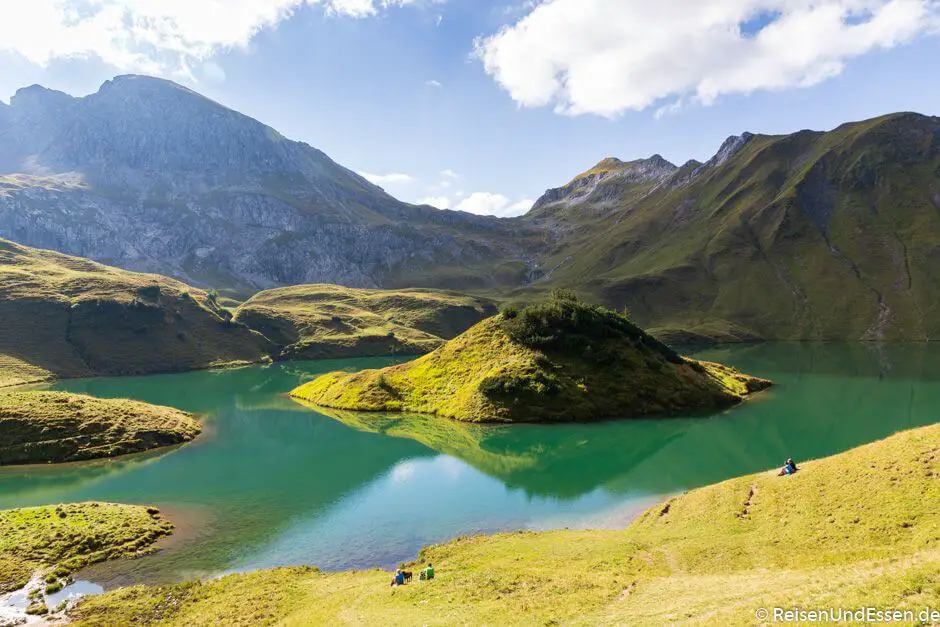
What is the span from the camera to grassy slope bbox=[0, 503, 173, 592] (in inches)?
1372

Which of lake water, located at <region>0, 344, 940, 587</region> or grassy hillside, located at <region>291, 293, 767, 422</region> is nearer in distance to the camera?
lake water, located at <region>0, 344, 940, 587</region>

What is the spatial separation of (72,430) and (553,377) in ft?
218

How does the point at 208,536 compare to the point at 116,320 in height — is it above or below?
below

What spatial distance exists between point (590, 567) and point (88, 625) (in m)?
27.1

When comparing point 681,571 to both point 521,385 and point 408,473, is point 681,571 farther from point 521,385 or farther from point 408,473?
point 521,385

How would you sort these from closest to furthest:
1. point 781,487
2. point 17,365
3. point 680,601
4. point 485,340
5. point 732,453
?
point 680,601
point 781,487
point 732,453
point 485,340
point 17,365

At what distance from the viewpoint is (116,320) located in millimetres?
188375

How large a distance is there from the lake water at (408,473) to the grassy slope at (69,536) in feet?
6.49

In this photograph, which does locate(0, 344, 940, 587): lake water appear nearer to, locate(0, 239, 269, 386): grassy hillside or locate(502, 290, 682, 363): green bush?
locate(502, 290, 682, 363): green bush

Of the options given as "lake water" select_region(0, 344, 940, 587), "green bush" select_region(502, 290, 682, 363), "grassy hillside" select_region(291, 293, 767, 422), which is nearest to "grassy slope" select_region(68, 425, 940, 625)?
"lake water" select_region(0, 344, 940, 587)

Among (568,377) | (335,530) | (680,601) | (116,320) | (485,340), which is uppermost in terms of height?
(116,320)

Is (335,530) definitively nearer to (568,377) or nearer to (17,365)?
(568,377)

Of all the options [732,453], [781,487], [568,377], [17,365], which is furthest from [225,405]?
[781,487]

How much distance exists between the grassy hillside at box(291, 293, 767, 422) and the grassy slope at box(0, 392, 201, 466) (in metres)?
31.5
